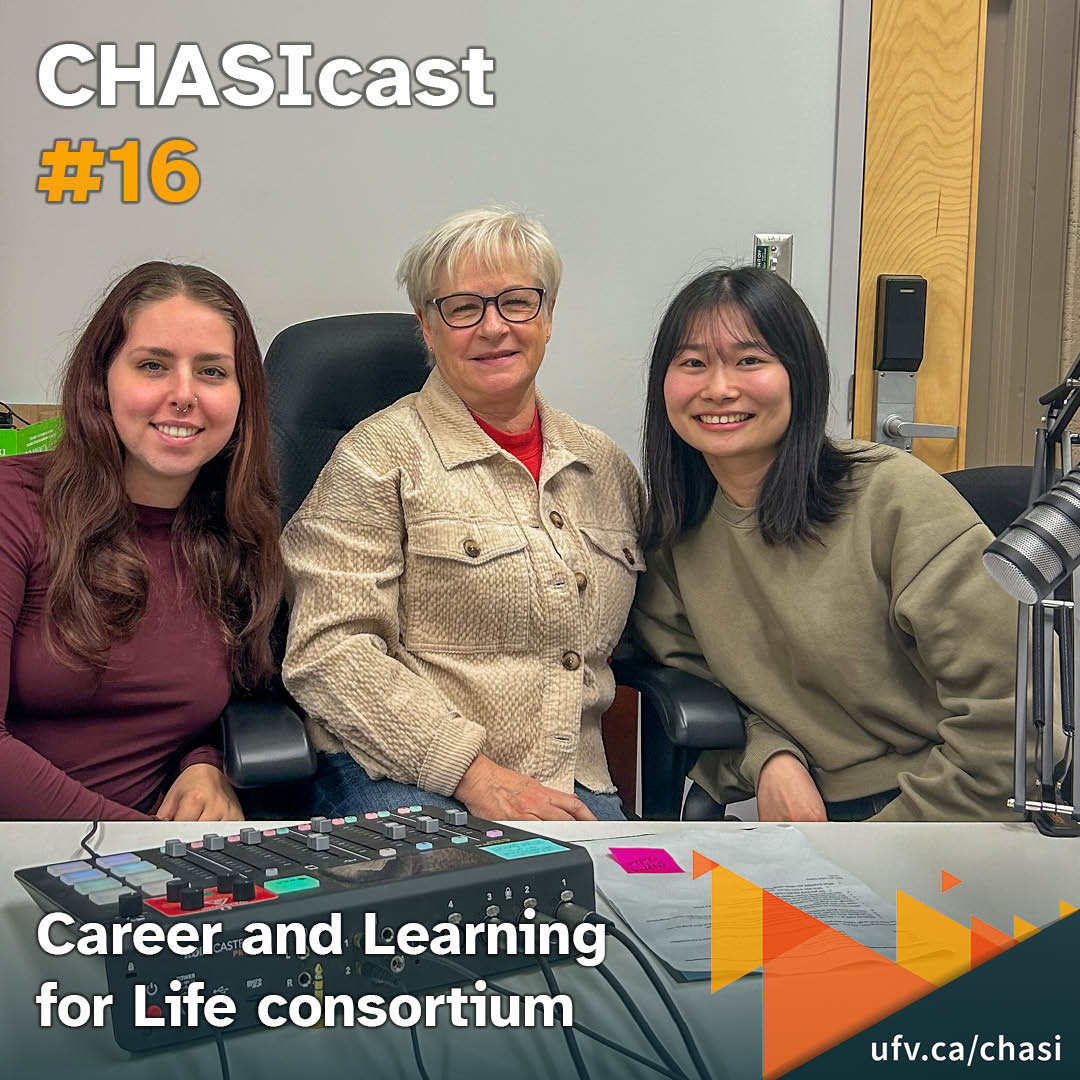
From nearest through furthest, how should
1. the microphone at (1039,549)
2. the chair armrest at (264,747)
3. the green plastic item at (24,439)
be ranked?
the microphone at (1039,549) < the chair armrest at (264,747) < the green plastic item at (24,439)

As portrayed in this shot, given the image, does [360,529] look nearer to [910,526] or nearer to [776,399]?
[776,399]

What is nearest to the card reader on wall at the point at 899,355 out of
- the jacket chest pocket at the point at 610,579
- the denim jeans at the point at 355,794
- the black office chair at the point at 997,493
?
the black office chair at the point at 997,493

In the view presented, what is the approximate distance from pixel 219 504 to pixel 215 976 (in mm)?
915

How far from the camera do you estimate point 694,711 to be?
4.99 feet

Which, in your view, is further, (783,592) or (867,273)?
(867,273)

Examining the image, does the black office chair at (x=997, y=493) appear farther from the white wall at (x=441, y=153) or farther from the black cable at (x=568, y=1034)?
the black cable at (x=568, y=1034)

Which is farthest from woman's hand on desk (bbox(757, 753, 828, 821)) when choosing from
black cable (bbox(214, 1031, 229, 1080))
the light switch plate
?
the light switch plate

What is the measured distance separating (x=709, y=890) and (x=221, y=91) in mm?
2037

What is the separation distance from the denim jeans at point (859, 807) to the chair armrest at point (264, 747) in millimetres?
670

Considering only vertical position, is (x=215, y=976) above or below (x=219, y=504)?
below

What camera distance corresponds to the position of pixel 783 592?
1.58 metres

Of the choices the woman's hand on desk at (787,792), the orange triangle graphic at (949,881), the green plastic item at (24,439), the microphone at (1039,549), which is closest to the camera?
the microphone at (1039,549)

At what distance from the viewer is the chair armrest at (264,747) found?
137 cm

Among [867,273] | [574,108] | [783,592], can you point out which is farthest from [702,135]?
[783,592]
